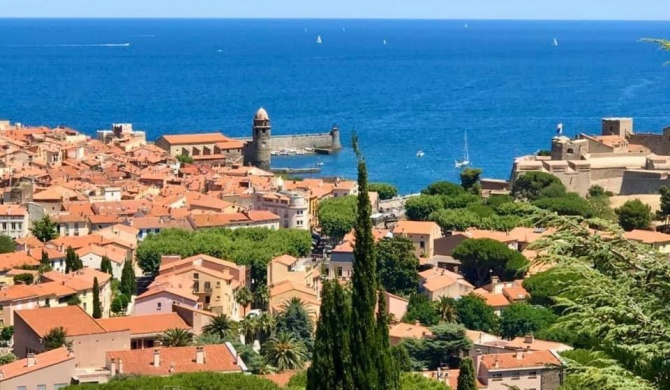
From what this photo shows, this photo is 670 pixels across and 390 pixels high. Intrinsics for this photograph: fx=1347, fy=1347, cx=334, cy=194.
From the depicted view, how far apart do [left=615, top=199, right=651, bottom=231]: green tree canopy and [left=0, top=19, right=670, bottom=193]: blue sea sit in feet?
49.0

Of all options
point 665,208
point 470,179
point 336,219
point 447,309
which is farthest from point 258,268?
point 470,179

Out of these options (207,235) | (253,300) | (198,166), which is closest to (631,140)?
(198,166)

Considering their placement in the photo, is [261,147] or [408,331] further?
[261,147]

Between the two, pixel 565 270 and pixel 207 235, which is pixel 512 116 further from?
pixel 565 270

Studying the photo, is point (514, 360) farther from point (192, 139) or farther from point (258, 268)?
point (192, 139)

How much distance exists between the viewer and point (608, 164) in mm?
41000

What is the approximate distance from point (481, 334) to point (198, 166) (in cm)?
2745

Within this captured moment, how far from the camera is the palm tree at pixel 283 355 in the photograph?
2105 centimetres

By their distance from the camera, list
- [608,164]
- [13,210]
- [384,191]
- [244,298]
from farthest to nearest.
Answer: [384,191]
[608,164]
[13,210]
[244,298]

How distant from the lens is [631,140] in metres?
44.8

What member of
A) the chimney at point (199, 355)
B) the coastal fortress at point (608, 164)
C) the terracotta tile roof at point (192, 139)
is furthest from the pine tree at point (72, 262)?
the terracotta tile roof at point (192, 139)

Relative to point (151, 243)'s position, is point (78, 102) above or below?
above

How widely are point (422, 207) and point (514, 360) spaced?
17.5 m

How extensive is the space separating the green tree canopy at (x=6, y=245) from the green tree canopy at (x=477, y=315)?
10359 mm
